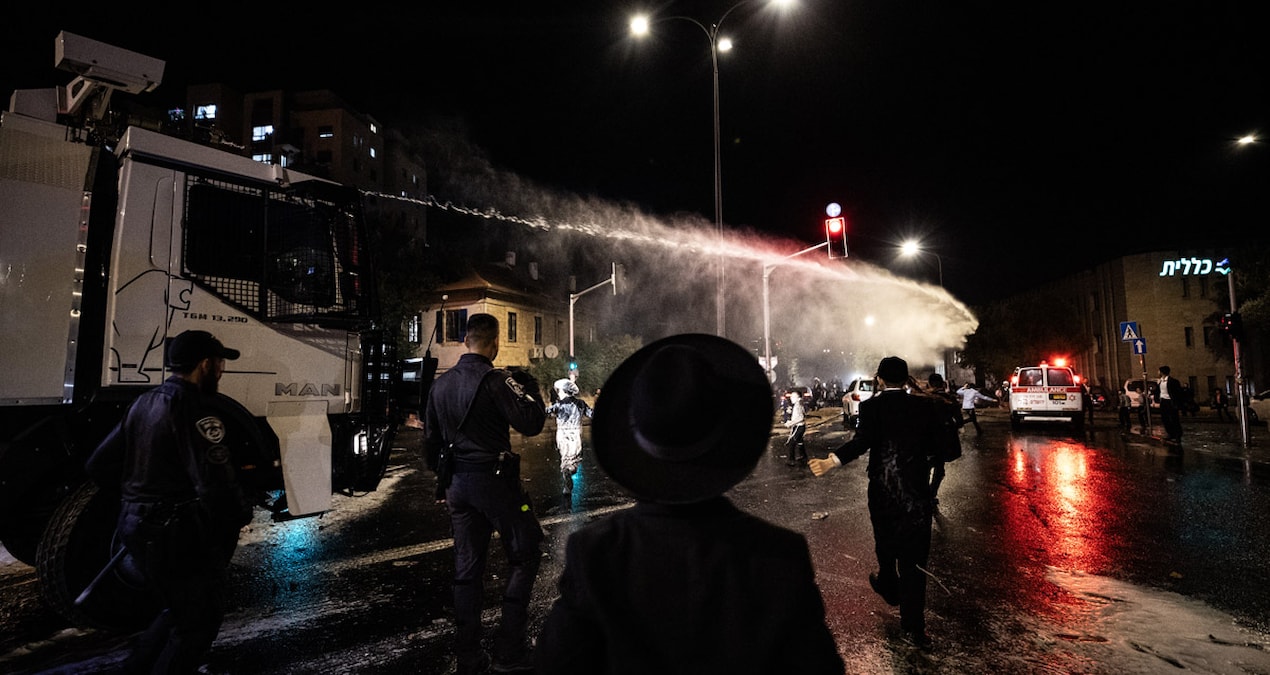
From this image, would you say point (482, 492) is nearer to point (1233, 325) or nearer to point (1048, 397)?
point (1233, 325)

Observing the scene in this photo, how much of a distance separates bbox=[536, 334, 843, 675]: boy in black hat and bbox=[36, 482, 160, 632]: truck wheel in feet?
13.6

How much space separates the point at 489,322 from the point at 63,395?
278 centimetres

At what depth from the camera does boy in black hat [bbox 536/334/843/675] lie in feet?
4.01

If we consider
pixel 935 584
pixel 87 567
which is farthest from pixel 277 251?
pixel 935 584

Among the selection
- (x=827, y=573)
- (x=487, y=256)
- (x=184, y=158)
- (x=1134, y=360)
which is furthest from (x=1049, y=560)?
(x=1134, y=360)

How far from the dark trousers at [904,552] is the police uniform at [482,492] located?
7.25ft

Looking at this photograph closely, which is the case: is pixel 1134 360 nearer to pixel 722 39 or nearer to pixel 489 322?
pixel 722 39

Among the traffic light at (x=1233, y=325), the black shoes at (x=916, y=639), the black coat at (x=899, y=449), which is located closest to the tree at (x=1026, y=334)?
the traffic light at (x=1233, y=325)

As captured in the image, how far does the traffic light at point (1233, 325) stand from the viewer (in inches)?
548

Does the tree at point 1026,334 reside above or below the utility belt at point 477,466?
above

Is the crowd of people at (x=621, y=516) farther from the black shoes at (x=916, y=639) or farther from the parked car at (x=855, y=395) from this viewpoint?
the parked car at (x=855, y=395)

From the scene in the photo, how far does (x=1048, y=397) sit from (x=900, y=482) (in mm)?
18174

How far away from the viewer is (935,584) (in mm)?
4949

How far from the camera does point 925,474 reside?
4.04m
